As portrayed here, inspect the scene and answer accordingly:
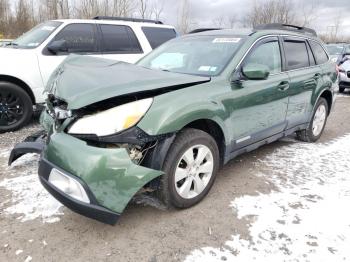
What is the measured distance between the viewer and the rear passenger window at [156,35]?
22.3 feet

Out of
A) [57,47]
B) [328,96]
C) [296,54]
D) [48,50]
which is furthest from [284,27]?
[48,50]

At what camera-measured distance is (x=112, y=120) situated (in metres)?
2.50

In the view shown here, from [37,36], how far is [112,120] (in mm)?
4134

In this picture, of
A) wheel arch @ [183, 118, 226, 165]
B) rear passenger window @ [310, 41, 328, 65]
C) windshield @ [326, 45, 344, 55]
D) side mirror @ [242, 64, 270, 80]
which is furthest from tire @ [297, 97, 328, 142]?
windshield @ [326, 45, 344, 55]

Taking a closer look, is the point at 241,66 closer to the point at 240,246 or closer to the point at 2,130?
the point at 240,246

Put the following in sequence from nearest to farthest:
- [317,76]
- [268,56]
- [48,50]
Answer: [268,56] < [317,76] < [48,50]

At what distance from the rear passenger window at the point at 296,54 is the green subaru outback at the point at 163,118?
0.12ft

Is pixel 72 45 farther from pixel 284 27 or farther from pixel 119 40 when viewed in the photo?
pixel 284 27

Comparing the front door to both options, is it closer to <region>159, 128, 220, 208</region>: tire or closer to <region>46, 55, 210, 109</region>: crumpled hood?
<region>159, 128, 220, 208</region>: tire

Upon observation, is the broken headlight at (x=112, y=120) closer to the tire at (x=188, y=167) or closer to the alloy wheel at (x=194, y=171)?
the tire at (x=188, y=167)

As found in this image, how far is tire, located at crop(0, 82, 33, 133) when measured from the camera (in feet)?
17.1

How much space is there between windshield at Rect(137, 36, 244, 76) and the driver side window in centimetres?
22

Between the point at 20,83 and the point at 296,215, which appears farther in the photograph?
the point at 20,83

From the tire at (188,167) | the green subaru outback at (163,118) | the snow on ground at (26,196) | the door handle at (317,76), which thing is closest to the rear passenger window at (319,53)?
the door handle at (317,76)
